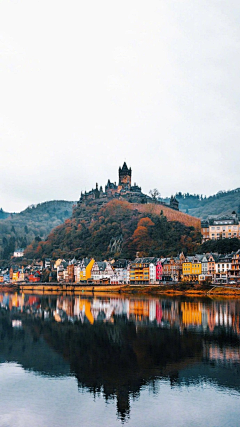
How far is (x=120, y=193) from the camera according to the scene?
17488 centimetres

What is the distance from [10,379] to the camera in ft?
77.3

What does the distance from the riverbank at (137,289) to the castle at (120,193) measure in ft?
208

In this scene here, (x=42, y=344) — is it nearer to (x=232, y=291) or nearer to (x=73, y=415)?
(x=73, y=415)

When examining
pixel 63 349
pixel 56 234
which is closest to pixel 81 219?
pixel 56 234

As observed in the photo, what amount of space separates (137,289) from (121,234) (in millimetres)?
41910

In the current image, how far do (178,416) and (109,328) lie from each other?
68.2 ft

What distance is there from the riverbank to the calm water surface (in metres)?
30.8

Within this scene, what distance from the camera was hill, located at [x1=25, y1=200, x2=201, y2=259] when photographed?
109688mm

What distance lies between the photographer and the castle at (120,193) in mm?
172125

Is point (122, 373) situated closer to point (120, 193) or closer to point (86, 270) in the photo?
point (86, 270)

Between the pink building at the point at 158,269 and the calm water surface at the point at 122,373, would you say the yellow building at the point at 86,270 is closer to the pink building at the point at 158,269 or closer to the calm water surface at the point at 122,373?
the pink building at the point at 158,269

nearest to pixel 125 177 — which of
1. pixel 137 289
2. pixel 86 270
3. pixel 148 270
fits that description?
pixel 86 270

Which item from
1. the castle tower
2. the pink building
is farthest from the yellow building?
the castle tower

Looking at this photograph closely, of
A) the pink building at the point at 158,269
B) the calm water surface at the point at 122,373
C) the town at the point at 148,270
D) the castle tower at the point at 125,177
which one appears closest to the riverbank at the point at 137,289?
the town at the point at 148,270
